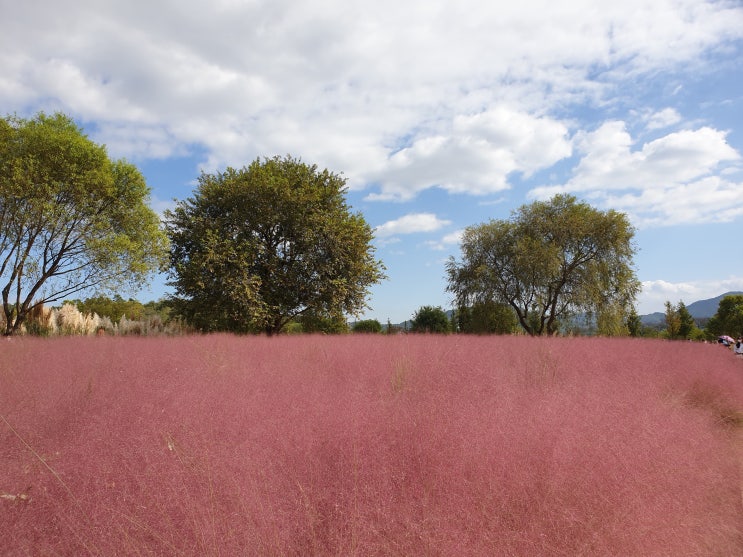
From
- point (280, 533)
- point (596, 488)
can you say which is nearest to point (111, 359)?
point (280, 533)

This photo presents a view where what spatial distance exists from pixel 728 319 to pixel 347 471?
186 ft

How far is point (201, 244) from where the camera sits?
18.2m

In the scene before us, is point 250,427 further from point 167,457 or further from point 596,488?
point 596,488

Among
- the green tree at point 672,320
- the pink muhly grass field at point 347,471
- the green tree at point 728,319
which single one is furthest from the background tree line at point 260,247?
the green tree at point 728,319

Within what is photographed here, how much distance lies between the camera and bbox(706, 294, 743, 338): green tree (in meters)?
43.6

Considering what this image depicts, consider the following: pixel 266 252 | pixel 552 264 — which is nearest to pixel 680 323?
pixel 552 264

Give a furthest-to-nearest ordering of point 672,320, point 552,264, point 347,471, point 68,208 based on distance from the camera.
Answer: point 672,320 < point 552,264 < point 68,208 < point 347,471

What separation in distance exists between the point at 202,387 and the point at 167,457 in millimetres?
1354

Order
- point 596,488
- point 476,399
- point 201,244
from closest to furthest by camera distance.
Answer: point 596,488 < point 476,399 < point 201,244

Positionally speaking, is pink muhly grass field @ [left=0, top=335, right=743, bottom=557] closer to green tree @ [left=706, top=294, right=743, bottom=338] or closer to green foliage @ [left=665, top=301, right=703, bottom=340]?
green foliage @ [left=665, top=301, right=703, bottom=340]

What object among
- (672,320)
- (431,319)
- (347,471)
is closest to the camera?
(347,471)

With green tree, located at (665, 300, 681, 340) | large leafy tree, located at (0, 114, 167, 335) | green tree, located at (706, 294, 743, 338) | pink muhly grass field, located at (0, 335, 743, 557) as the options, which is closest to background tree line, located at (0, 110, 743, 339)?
large leafy tree, located at (0, 114, 167, 335)

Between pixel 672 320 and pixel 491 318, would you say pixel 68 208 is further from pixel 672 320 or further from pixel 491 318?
pixel 672 320

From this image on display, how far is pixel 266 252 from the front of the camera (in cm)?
1934
